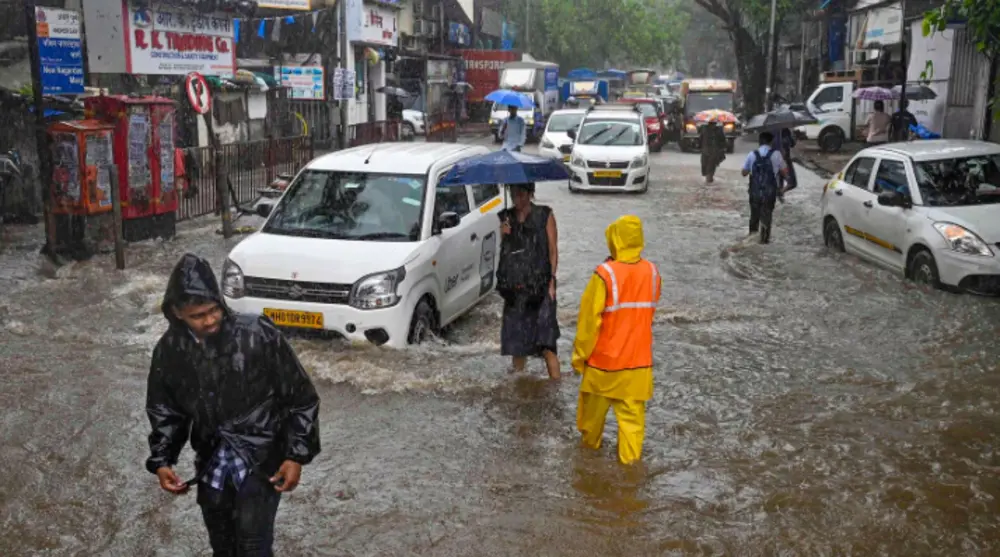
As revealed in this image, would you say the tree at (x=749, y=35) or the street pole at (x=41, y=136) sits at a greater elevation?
the tree at (x=749, y=35)

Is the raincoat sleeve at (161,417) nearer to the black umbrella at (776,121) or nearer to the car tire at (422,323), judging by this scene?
the car tire at (422,323)

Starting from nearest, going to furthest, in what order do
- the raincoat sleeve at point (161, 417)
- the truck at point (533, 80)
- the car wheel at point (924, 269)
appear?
the raincoat sleeve at point (161, 417) < the car wheel at point (924, 269) < the truck at point (533, 80)

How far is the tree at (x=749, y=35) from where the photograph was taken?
1708 inches

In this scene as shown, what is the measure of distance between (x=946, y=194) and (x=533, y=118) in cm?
2626

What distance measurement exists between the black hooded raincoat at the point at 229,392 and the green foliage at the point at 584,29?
58.9m

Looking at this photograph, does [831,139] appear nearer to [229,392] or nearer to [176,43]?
[176,43]

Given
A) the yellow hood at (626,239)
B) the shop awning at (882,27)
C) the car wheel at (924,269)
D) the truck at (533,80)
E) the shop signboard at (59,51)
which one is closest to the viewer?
the yellow hood at (626,239)

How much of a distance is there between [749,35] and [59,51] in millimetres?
37472

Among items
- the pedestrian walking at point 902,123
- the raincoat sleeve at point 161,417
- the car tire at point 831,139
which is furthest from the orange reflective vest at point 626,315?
the car tire at point 831,139

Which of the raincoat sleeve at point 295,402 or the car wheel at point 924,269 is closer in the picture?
the raincoat sleeve at point 295,402

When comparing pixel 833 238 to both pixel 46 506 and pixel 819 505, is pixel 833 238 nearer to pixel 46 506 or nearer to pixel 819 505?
pixel 819 505

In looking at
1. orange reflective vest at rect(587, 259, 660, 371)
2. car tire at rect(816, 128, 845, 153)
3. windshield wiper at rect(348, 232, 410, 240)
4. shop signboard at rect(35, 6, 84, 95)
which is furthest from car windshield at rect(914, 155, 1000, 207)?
car tire at rect(816, 128, 845, 153)

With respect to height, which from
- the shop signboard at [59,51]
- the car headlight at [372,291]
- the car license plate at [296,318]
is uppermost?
the shop signboard at [59,51]

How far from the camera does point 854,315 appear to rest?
1016 cm
